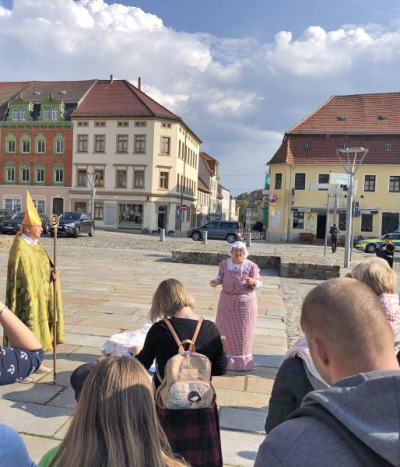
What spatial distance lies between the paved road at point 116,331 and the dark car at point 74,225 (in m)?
13.6

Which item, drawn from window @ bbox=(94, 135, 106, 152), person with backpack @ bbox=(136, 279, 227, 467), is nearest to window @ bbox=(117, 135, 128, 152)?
window @ bbox=(94, 135, 106, 152)

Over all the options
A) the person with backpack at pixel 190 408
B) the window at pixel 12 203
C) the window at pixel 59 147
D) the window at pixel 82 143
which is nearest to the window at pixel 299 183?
the window at pixel 82 143

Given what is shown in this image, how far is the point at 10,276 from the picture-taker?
4879mm

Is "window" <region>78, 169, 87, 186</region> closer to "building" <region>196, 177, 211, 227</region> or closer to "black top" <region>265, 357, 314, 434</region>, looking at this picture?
"building" <region>196, 177, 211, 227</region>

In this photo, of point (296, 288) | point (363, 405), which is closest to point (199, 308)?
point (296, 288)

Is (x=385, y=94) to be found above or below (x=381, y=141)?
above

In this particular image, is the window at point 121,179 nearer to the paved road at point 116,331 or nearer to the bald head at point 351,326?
the paved road at point 116,331

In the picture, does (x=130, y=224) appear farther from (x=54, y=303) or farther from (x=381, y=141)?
(x=54, y=303)

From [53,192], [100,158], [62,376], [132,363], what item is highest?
[100,158]

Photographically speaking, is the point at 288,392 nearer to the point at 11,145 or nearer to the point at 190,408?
the point at 190,408

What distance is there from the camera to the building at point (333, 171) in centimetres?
3816

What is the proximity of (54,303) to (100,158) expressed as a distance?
42635 mm

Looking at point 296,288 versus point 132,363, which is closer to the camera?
point 132,363

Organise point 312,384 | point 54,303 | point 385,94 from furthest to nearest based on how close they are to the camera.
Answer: point 385,94
point 54,303
point 312,384
